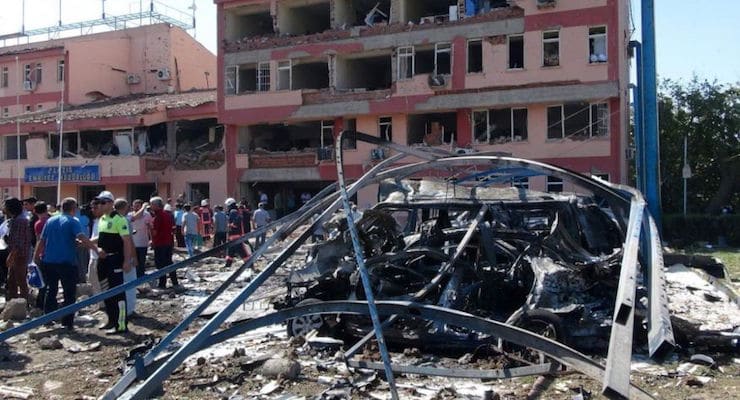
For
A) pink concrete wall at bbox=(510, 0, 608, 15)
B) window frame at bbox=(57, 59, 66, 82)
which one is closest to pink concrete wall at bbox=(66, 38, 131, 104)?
window frame at bbox=(57, 59, 66, 82)

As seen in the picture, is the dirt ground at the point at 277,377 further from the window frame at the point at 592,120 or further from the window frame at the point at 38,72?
the window frame at the point at 38,72

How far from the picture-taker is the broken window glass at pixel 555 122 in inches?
973

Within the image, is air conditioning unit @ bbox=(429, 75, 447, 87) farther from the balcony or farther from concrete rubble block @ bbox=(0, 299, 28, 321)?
concrete rubble block @ bbox=(0, 299, 28, 321)

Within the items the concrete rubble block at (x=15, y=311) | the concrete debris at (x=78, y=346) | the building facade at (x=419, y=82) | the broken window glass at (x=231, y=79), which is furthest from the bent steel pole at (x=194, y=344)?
the broken window glass at (x=231, y=79)

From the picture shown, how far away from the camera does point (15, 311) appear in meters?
9.05

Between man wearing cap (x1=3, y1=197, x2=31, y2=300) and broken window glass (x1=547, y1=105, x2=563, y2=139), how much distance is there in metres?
19.3

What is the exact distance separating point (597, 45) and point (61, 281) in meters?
20.5

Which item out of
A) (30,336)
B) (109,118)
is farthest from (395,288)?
(109,118)

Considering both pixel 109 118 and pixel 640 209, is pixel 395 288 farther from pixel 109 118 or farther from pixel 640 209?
pixel 109 118

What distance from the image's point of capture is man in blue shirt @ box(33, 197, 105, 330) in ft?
27.8

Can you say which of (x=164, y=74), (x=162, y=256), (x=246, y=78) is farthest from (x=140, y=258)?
(x=164, y=74)

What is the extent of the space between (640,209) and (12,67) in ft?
141

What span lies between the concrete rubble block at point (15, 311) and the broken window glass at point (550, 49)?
19901mm

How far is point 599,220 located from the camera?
8.30 metres
